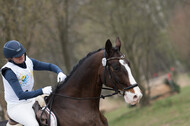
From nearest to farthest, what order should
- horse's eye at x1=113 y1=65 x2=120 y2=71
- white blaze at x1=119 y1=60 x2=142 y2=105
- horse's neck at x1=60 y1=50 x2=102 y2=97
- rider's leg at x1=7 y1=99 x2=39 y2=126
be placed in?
1. white blaze at x1=119 y1=60 x2=142 y2=105
2. rider's leg at x1=7 y1=99 x2=39 y2=126
3. horse's eye at x1=113 y1=65 x2=120 y2=71
4. horse's neck at x1=60 y1=50 x2=102 y2=97

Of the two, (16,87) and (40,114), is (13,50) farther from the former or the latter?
→ (40,114)

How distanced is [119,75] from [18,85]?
66.0 inches

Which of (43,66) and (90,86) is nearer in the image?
(90,86)

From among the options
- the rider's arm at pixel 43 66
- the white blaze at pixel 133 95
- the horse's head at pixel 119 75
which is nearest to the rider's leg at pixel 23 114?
the rider's arm at pixel 43 66

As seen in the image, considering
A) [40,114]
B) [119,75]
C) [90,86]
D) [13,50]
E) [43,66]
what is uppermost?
[13,50]

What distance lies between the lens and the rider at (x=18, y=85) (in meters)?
4.75

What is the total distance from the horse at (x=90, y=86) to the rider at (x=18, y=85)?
16.0 inches

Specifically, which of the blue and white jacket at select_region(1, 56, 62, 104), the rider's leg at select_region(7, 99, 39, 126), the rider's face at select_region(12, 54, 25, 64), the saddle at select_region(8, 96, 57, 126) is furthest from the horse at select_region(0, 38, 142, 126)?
the rider's face at select_region(12, 54, 25, 64)

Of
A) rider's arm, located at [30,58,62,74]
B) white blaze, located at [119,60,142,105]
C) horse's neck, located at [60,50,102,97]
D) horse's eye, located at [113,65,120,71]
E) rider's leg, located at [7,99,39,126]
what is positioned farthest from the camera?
rider's arm, located at [30,58,62,74]

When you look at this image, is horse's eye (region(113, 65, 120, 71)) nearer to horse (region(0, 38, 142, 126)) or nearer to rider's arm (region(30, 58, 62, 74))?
horse (region(0, 38, 142, 126))

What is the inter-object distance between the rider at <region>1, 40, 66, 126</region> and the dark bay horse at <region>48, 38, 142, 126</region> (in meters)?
0.45

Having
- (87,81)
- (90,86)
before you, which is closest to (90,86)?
(90,86)

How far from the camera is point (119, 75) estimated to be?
4863 mm

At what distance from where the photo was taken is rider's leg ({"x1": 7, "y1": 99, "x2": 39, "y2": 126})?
4.78 meters
